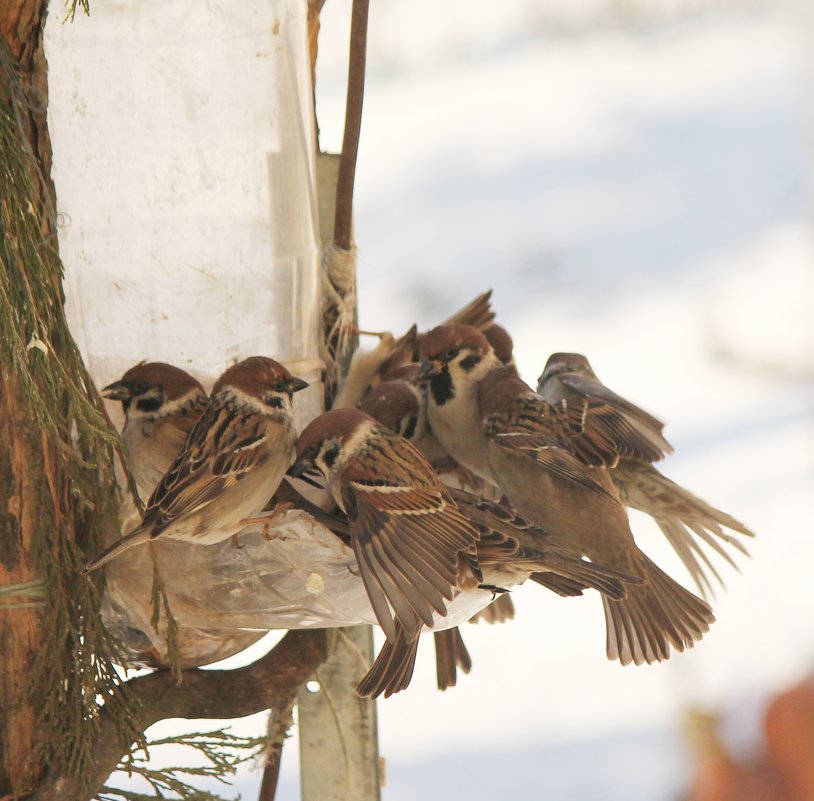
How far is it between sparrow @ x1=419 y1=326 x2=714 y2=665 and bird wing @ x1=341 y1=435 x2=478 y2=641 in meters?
0.21

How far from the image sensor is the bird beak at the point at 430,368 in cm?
177

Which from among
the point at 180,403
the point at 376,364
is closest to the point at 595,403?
the point at 376,364

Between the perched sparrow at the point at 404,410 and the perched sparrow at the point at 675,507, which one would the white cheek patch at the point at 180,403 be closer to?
the perched sparrow at the point at 404,410

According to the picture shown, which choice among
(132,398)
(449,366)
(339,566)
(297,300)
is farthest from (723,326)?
(297,300)

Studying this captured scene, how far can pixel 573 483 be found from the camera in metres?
1.63

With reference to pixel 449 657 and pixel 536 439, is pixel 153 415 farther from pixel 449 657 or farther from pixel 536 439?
pixel 449 657

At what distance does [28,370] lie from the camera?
1.31 meters

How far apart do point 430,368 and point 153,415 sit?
16.7 inches

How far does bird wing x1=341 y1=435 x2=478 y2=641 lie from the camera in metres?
1.27

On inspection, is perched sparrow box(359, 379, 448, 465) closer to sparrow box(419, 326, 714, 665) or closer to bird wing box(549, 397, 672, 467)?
sparrow box(419, 326, 714, 665)

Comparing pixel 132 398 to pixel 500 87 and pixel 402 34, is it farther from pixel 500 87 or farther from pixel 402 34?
pixel 500 87

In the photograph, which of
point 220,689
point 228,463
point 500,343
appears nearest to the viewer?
point 228,463

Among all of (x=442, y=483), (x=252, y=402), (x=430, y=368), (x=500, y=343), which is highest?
(x=500, y=343)

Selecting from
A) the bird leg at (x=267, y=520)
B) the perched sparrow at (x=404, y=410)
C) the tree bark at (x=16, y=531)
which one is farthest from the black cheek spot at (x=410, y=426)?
the tree bark at (x=16, y=531)
